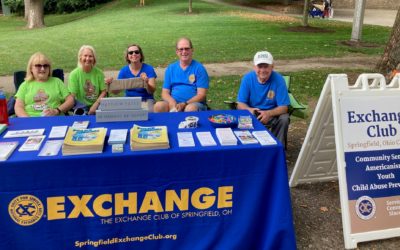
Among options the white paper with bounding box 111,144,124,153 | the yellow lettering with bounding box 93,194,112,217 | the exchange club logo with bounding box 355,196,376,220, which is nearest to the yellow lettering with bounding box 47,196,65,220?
the yellow lettering with bounding box 93,194,112,217

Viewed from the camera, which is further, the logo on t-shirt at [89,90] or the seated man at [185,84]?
the logo on t-shirt at [89,90]

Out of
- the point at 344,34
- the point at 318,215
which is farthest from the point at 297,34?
the point at 318,215

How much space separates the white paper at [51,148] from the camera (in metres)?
2.62

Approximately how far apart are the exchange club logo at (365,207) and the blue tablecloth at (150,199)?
641 millimetres

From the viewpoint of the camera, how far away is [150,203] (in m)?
2.75

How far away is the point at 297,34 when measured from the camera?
16.0 m

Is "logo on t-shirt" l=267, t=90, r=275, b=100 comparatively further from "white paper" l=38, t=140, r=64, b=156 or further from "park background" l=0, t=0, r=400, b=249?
"white paper" l=38, t=140, r=64, b=156

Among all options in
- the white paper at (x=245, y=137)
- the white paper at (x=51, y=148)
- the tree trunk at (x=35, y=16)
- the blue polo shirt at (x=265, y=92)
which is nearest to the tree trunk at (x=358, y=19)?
the blue polo shirt at (x=265, y=92)

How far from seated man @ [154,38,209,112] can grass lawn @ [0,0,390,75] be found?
542 centimetres

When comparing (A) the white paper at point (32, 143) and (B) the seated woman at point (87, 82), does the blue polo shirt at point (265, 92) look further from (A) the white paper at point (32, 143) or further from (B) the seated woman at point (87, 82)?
(A) the white paper at point (32, 143)

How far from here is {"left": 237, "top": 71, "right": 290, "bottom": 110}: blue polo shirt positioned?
431 centimetres

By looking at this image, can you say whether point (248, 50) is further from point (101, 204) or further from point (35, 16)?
point (35, 16)

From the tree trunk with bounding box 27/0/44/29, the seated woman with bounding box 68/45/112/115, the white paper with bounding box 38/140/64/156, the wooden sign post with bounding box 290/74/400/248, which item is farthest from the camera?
the tree trunk with bounding box 27/0/44/29

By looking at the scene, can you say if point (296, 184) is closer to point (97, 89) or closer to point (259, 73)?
point (259, 73)
